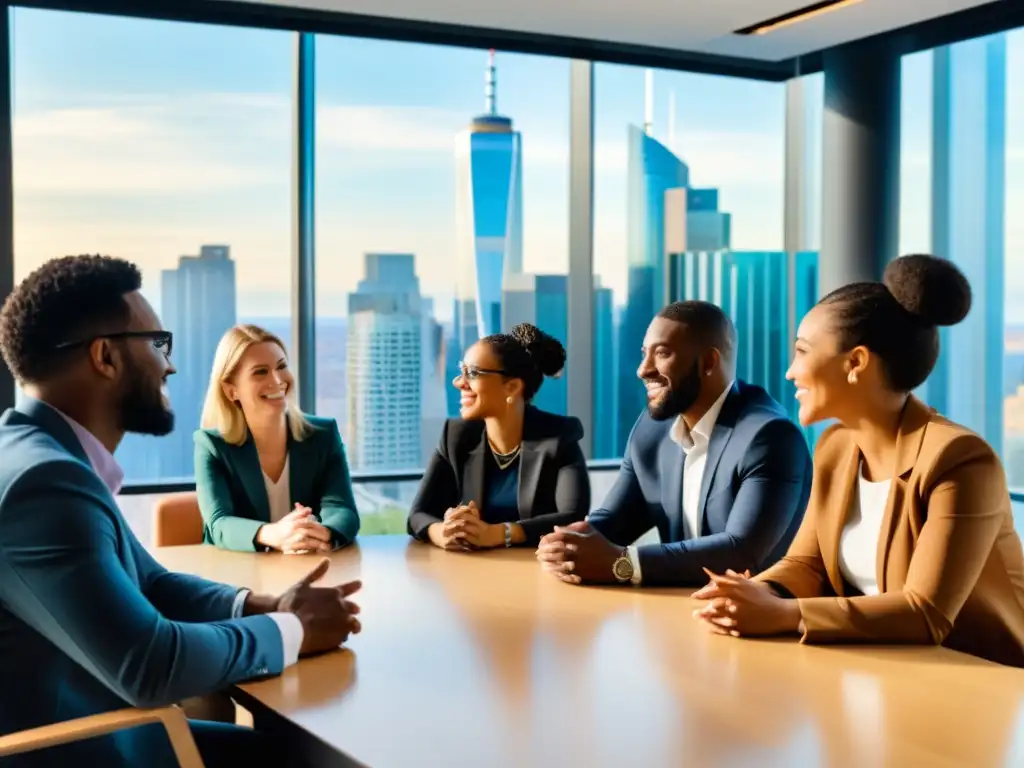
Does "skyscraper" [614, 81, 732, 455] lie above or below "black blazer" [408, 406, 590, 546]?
above

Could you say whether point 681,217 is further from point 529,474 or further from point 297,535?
point 297,535

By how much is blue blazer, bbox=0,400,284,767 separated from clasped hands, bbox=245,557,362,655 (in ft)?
0.58

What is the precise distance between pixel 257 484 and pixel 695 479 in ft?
4.42

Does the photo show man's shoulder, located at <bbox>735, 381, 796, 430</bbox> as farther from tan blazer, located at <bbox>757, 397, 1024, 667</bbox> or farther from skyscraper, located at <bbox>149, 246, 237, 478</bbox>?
skyscraper, located at <bbox>149, 246, 237, 478</bbox>

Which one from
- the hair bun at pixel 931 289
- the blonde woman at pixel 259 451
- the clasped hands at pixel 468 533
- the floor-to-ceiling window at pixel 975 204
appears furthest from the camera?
the floor-to-ceiling window at pixel 975 204

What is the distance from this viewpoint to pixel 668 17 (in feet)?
16.7

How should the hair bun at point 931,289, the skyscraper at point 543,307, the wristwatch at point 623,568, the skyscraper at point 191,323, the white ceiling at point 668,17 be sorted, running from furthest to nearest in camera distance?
1. the skyscraper at point 543,307
2. the skyscraper at point 191,323
3. the white ceiling at point 668,17
4. the wristwatch at point 623,568
5. the hair bun at point 931,289

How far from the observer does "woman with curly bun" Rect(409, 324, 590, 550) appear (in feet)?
11.7

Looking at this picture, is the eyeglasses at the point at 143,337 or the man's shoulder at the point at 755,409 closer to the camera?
the eyeglasses at the point at 143,337

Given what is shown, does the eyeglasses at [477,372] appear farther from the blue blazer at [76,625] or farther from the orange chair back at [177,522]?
the blue blazer at [76,625]

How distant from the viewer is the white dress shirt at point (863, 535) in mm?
2467

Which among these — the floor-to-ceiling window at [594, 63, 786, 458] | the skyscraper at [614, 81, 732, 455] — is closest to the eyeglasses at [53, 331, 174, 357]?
the floor-to-ceiling window at [594, 63, 786, 458]

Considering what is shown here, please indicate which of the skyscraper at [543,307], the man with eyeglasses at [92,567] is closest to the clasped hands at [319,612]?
the man with eyeglasses at [92,567]

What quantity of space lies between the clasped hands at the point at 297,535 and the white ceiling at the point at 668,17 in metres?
2.44
